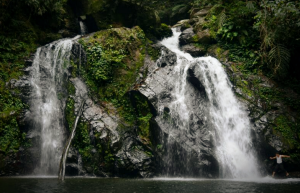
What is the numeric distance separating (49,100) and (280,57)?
1182 centimetres

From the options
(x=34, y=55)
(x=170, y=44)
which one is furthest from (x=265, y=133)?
(x=34, y=55)

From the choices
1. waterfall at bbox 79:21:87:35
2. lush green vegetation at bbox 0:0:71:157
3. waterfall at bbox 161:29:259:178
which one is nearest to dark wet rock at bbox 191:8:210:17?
waterfall at bbox 161:29:259:178

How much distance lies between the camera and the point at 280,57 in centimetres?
1102

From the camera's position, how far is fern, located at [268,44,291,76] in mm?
11031

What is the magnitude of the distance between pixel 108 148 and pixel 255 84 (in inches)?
319

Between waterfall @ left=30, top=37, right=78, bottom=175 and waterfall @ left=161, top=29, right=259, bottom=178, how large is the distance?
17.9 feet

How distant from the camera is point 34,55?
40.0ft

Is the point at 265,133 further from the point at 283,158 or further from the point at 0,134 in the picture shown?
the point at 0,134

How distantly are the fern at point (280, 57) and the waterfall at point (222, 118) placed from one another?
8.05 ft

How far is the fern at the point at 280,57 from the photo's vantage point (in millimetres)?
11031

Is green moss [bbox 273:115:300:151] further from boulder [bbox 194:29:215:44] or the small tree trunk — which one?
the small tree trunk

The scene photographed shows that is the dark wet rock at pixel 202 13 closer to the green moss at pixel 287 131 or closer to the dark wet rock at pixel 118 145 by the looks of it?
the green moss at pixel 287 131

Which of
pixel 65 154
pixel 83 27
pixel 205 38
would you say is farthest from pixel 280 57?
pixel 83 27

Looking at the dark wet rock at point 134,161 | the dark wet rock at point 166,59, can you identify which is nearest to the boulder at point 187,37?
the dark wet rock at point 166,59
